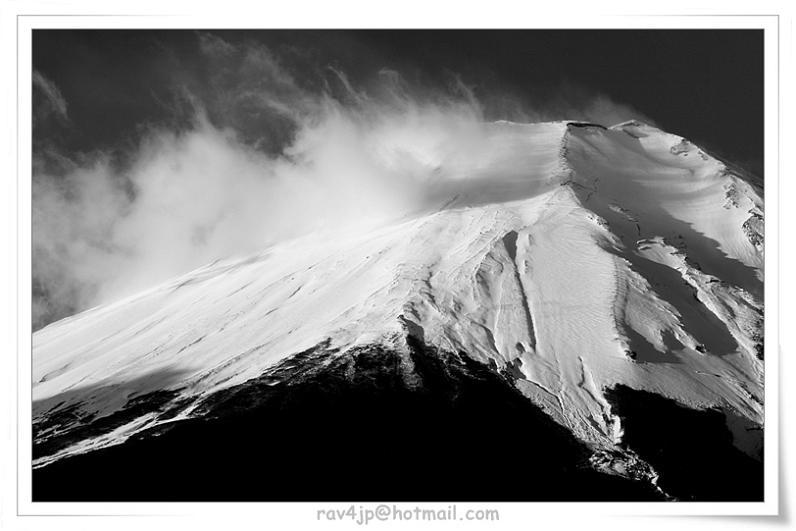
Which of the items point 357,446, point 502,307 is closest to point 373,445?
point 357,446

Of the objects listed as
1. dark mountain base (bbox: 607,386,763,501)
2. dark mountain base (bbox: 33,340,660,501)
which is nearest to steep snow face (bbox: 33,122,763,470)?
dark mountain base (bbox: 607,386,763,501)

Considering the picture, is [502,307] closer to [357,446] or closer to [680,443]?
[680,443]

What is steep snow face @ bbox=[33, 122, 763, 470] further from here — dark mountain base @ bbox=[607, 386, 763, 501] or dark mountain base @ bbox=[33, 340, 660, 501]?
dark mountain base @ bbox=[33, 340, 660, 501]

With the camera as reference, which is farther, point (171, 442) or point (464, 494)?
point (171, 442)

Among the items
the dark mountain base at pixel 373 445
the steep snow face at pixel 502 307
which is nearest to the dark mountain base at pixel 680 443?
the dark mountain base at pixel 373 445
